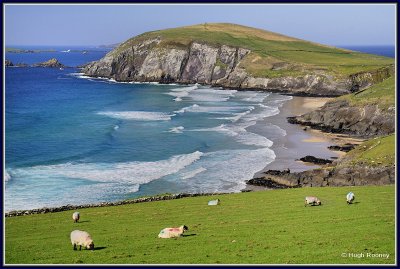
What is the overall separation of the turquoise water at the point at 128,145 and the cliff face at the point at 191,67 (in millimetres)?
15798

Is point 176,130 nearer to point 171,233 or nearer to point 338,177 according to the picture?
point 338,177

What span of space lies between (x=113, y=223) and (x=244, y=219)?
8782 mm

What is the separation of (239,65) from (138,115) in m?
70.2

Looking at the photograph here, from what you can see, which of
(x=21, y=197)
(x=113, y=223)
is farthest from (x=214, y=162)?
(x=113, y=223)

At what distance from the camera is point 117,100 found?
133m

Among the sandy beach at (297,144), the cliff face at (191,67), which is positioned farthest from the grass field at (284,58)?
the sandy beach at (297,144)

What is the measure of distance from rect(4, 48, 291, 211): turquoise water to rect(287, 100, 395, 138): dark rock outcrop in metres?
9.32

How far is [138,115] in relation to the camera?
358ft

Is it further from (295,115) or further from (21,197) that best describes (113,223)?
(295,115)

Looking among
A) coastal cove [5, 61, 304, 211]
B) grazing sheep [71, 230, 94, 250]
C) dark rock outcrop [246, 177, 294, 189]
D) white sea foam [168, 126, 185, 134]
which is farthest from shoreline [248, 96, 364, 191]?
grazing sheep [71, 230, 94, 250]

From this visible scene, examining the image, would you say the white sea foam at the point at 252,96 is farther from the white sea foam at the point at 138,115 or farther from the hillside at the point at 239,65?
the white sea foam at the point at 138,115

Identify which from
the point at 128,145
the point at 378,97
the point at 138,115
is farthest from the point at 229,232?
the point at 138,115

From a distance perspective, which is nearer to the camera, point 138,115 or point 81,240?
point 81,240

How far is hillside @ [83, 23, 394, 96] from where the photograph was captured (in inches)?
5728
